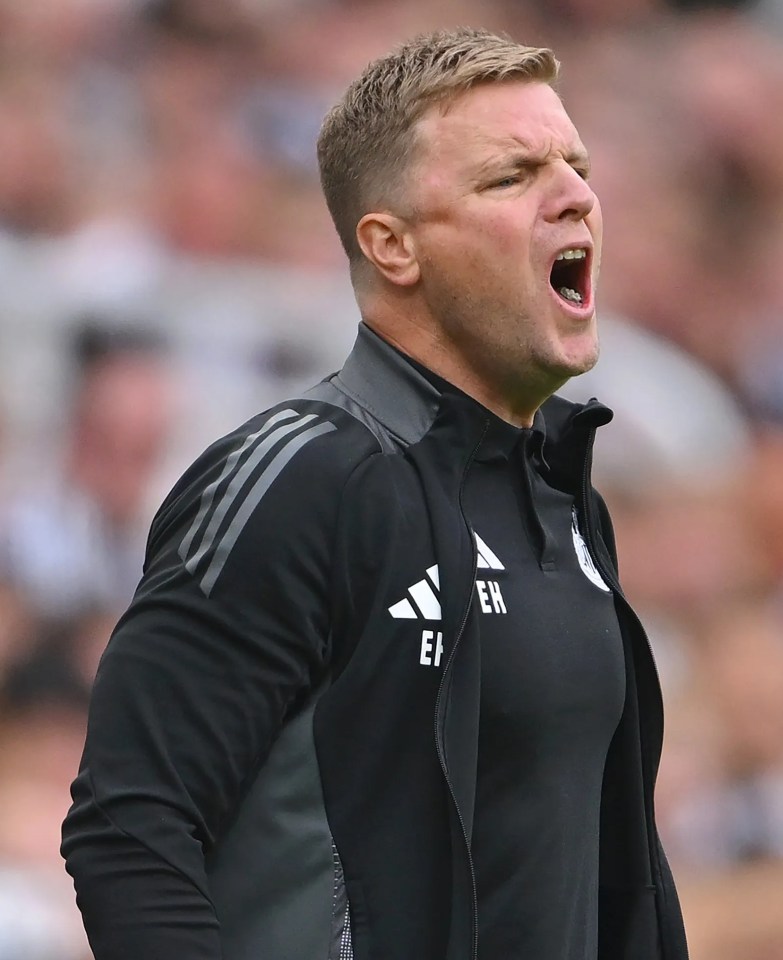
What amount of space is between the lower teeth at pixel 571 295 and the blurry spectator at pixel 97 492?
1.46 meters

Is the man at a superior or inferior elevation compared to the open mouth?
inferior

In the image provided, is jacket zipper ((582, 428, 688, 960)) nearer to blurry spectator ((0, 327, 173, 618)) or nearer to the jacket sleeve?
the jacket sleeve

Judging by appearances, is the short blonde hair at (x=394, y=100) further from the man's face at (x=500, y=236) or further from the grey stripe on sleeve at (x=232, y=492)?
the grey stripe on sleeve at (x=232, y=492)

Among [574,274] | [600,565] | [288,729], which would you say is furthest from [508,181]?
[288,729]

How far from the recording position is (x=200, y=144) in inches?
115

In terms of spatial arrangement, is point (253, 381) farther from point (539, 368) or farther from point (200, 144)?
point (539, 368)

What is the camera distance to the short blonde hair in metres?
1.44

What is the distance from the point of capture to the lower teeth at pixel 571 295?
1471mm

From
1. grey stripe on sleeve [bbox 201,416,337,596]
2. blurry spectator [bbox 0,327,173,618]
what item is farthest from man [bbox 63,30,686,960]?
blurry spectator [bbox 0,327,173,618]

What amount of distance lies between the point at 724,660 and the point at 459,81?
2.02 metres

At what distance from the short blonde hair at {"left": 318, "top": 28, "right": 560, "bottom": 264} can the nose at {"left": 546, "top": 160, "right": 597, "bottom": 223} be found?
0.12 meters

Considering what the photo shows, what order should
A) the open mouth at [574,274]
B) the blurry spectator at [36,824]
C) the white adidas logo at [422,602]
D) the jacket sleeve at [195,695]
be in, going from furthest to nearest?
the blurry spectator at [36,824], the open mouth at [574,274], the white adidas logo at [422,602], the jacket sleeve at [195,695]

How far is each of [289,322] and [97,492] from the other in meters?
0.54

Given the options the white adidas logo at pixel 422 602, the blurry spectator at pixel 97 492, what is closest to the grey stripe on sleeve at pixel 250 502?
the white adidas logo at pixel 422 602
